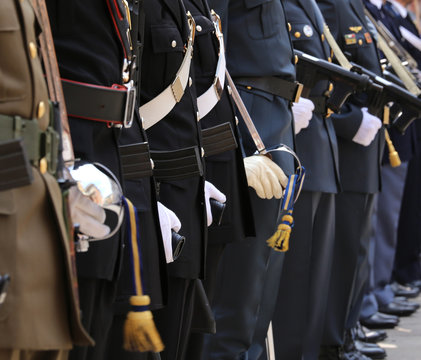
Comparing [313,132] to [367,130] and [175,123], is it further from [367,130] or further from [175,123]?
[175,123]

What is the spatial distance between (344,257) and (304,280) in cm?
84

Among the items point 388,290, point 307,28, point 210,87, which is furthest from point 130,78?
point 388,290

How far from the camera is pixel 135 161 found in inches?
84.3

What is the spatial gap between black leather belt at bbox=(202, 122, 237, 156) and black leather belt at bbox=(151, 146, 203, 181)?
14.8 inches

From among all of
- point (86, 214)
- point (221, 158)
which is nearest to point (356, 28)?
point (221, 158)

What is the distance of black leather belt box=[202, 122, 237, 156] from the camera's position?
286 centimetres

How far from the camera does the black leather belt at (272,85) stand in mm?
3445

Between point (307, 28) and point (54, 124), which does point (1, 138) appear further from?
point (307, 28)

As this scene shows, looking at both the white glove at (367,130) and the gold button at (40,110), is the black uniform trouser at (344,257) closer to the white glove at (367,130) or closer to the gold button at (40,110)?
the white glove at (367,130)

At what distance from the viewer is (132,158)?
2.13 m

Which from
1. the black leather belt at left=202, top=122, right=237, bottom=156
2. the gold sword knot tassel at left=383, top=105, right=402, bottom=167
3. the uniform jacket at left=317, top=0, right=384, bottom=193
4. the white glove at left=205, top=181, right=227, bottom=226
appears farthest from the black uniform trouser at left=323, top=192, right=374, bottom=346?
the white glove at left=205, top=181, right=227, bottom=226

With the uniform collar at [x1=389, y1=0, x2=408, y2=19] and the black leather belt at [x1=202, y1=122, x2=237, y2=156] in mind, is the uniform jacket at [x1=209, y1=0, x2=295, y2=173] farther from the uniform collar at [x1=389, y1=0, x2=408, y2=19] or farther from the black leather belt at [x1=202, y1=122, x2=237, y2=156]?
the uniform collar at [x1=389, y1=0, x2=408, y2=19]

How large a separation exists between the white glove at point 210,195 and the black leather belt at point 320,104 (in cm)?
147

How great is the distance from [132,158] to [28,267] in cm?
61
